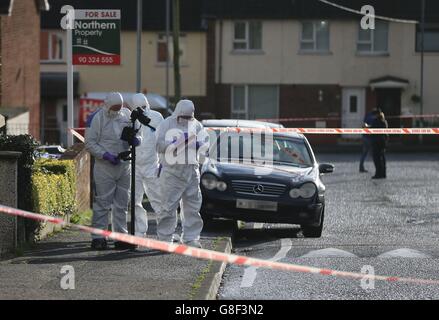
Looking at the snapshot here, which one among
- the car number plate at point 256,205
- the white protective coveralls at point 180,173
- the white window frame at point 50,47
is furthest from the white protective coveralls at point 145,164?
the white window frame at point 50,47

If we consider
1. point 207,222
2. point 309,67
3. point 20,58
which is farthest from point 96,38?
point 309,67

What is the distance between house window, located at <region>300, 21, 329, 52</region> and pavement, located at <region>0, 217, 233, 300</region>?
34846 mm

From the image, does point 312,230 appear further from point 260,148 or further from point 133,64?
point 133,64

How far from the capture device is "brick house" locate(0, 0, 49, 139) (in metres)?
30.7

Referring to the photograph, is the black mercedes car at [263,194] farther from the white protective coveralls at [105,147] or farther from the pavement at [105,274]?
the white protective coveralls at [105,147]

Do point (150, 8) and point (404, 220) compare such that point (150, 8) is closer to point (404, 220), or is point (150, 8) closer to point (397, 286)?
point (404, 220)

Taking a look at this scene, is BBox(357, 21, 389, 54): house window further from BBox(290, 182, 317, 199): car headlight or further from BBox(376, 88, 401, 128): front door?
BBox(290, 182, 317, 199): car headlight

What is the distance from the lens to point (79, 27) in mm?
18172

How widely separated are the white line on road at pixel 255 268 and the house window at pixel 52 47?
115 feet

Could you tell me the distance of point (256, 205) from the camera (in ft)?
48.9

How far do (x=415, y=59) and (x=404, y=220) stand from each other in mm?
30405

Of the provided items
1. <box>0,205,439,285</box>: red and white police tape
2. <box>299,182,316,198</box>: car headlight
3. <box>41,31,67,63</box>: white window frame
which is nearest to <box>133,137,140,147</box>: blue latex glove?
<box>0,205,439,285</box>: red and white police tape

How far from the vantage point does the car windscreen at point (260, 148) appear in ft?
52.5
